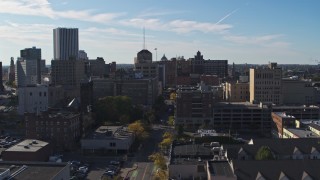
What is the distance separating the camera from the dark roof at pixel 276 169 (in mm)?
31172

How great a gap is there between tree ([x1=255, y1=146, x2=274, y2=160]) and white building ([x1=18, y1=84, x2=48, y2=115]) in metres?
48.4

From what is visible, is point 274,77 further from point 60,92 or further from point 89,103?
point 60,92

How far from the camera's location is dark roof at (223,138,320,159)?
38750 millimetres

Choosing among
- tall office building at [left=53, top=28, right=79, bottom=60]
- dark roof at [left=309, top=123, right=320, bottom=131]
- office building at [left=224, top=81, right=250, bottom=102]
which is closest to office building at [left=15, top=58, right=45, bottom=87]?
tall office building at [left=53, top=28, right=79, bottom=60]

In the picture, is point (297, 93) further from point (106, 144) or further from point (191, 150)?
point (191, 150)

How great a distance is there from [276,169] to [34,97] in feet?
180

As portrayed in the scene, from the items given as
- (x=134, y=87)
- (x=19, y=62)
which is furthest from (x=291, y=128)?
(x=19, y=62)

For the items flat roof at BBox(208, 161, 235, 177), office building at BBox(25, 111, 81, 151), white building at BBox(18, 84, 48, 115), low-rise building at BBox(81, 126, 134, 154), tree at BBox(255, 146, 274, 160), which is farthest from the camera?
white building at BBox(18, 84, 48, 115)

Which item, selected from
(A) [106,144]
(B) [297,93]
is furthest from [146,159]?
(B) [297,93]

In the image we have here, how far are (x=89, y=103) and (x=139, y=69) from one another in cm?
2842

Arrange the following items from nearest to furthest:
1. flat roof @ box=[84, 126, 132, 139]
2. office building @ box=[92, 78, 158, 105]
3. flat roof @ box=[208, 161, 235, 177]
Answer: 1. flat roof @ box=[208, 161, 235, 177]
2. flat roof @ box=[84, 126, 132, 139]
3. office building @ box=[92, 78, 158, 105]

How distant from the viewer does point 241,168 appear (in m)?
31.8

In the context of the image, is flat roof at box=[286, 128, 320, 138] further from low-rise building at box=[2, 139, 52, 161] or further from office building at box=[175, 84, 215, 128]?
low-rise building at box=[2, 139, 52, 161]

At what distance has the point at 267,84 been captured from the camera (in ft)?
260
